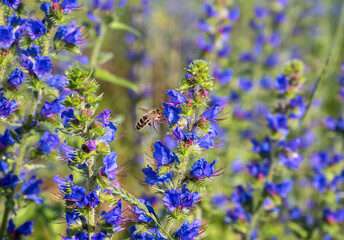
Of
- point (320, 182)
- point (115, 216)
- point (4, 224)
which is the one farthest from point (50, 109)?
point (320, 182)

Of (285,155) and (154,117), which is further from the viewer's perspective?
(285,155)

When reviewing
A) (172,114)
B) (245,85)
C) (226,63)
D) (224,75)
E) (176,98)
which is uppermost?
(245,85)

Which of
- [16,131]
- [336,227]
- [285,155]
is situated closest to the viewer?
[16,131]

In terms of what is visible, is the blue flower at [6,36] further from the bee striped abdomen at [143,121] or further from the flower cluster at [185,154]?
the bee striped abdomen at [143,121]

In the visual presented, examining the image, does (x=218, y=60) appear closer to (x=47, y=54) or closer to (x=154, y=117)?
(x=154, y=117)

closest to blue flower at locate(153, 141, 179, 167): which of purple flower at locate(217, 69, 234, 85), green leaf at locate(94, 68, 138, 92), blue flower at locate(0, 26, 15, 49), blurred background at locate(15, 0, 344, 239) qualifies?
blue flower at locate(0, 26, 15, 49)

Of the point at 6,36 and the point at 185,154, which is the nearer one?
the point at 185,154

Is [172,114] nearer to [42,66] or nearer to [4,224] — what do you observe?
[42,66]

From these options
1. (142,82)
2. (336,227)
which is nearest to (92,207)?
(336,227)
